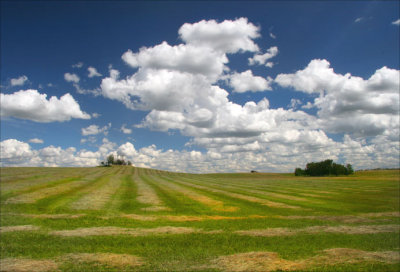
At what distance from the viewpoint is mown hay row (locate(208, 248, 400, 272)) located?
10.6m

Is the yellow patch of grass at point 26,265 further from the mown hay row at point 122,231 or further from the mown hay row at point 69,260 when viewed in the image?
the mown hay row at point 122,231

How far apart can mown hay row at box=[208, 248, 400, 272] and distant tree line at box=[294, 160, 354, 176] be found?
503ft

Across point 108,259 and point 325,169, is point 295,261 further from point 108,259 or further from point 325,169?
point 325,169

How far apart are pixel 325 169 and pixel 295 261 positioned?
158 m

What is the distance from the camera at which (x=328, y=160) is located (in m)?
156

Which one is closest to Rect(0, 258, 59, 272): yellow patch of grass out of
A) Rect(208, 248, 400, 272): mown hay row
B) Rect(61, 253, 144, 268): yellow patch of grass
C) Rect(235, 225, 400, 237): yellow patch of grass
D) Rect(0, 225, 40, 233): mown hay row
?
Rect(61, 253, 144, 268): yellow patch of grass

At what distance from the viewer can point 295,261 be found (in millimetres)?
11352

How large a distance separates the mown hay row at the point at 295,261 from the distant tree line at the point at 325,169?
153 m

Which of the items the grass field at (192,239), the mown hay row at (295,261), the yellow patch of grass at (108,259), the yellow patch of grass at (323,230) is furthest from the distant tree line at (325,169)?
the yellow patch of grass at (108,259)

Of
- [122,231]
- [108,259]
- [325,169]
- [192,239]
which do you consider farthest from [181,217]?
[325,169]

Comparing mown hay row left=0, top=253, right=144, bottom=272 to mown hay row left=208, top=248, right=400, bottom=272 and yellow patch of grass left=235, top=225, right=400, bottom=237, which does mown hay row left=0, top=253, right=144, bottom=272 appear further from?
yellow patch of grass left=235, top=225, right=400, bottom=237

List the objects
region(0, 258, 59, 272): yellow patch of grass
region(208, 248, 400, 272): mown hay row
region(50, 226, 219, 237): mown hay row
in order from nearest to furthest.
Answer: region(0, 258, 59, 272): yellow patch of grass
region(208, 248, 400, 272): mown hay row
region(50, 226, 219, 237): mown hay row

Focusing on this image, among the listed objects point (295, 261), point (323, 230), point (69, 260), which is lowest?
point (323, 230)

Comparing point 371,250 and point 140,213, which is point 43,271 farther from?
point 371,250
